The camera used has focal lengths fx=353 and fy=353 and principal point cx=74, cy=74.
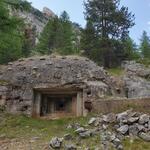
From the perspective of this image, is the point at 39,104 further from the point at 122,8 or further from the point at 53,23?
the point at 53,23

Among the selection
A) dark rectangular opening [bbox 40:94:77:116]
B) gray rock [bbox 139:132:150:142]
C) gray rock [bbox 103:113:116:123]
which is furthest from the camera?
dark rectangular opening [bbox 40:94:77:116]

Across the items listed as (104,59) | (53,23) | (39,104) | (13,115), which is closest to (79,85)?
(39,104)

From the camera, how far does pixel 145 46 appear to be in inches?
1860

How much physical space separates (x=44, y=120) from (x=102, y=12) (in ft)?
72.1

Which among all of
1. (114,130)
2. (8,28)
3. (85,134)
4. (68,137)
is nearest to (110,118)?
(114,130)

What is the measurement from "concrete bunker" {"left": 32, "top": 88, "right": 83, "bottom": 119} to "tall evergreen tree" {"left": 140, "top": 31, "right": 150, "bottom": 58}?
26980 mm

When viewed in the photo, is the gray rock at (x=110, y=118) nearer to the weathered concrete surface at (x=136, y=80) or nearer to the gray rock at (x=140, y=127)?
the gray rock at (x=140, y=127)

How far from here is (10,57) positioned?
116ft

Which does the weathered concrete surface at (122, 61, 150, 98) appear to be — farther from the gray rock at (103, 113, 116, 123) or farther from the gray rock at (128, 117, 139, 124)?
the gray rock at (128, 117, 139, 124)

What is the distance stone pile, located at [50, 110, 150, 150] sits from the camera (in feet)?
41.4

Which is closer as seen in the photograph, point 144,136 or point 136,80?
point 144,136

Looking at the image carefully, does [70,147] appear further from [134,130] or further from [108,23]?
[108,23]

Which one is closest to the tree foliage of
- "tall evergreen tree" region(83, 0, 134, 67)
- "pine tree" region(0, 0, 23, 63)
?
"tall evergreen tree" region(83, 0, 134, 67)

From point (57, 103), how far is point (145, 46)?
29549 mm
